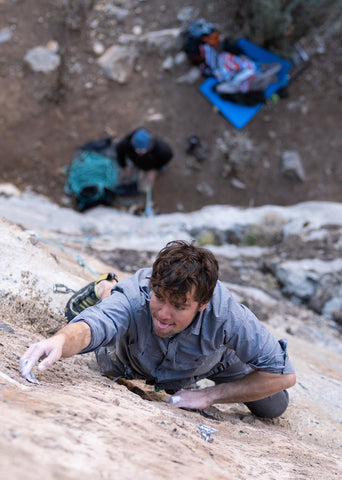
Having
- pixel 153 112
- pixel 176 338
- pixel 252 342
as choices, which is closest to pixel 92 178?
pixel 153 112

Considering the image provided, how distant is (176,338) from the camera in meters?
1.93

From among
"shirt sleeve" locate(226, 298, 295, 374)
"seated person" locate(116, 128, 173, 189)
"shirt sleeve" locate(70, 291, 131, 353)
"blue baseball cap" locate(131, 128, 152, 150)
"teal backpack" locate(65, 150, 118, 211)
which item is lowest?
"teal backpack" locate(65, 150, 118, 211)

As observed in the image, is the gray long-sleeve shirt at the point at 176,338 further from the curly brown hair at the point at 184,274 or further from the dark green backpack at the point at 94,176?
the dark green backpack at the point at 94,176

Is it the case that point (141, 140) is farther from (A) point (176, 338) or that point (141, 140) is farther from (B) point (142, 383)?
(A) point (176, 338)

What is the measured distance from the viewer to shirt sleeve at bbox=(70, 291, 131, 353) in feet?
5.45

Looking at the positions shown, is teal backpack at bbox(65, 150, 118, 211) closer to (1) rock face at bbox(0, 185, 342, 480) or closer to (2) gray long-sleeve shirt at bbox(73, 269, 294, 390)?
(1) rock face at bbox(0, 185, 342, 480)

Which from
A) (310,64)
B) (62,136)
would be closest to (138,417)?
(62,136)

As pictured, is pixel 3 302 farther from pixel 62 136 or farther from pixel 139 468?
pixel 62 136

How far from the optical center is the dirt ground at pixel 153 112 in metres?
6.48

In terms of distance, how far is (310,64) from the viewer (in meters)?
7.46

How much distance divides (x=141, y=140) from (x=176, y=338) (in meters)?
3.85

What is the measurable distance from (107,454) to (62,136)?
5984 mm

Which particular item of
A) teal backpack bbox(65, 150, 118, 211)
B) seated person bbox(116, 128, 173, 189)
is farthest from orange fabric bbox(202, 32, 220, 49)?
teal backpack bbox(65, 150, 118, 211)

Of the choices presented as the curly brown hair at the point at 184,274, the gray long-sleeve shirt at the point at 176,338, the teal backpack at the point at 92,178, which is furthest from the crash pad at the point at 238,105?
the curly brown hair at the point at 184,274
